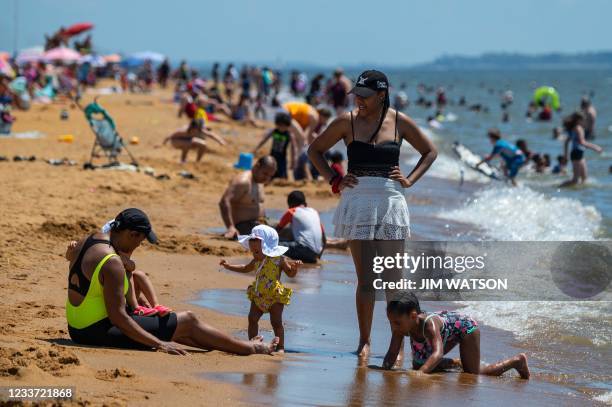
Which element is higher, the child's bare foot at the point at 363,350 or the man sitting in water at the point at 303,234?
the man sitting in water at the point at 303,234

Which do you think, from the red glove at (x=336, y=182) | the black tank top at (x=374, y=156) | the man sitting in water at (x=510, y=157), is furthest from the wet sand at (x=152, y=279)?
the man sitting in water at (x=510, y=157)

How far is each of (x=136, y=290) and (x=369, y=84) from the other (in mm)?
1838

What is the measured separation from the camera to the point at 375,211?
589 cm

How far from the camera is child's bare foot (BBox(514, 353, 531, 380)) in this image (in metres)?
5.78

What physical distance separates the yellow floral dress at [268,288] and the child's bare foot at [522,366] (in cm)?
138

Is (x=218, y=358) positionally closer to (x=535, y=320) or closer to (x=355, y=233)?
(x=355, y=233)

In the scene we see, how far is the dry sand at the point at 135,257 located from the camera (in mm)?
4730

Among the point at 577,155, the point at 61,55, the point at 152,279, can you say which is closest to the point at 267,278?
the point at 152,279

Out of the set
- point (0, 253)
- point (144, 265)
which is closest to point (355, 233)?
point (144, 265)

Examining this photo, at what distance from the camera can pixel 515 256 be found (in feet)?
34.0

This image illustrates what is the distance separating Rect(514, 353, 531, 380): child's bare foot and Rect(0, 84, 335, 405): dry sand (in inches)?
54.0

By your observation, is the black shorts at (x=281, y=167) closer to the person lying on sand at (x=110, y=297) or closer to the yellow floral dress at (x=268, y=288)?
the yellow floral dress at (x=268, y=288)

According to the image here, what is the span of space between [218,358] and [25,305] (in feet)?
5.45

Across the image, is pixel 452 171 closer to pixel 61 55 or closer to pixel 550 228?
pixel 550 228
